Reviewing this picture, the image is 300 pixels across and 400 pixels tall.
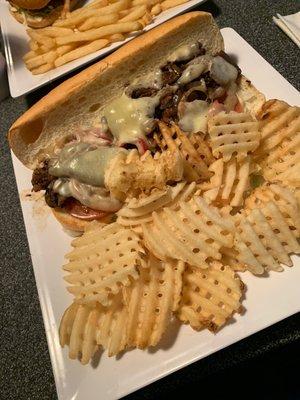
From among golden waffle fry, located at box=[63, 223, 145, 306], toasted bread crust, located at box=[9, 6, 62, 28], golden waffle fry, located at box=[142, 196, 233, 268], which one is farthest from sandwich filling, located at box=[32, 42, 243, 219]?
toasted bread crust, located at box=[9, 6, 62, 28]

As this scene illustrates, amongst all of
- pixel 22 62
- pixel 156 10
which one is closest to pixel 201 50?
pixel 156 10

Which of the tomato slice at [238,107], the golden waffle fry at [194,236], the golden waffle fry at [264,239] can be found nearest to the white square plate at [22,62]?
the tomato slice at [238,107]

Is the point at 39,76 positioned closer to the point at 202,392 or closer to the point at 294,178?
the point at 294,178

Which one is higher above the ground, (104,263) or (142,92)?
(142,92)

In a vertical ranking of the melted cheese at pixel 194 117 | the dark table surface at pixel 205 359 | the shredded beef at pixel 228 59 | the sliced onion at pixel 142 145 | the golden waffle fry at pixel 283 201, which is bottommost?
the dark table surface at pixel 205 359

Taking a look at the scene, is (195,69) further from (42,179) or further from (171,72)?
(42,179)

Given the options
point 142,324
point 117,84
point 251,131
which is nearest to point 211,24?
point 117,84

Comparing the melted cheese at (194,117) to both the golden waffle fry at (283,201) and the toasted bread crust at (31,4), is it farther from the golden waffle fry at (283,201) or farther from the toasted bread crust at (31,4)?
the toasted bread crust at (31,4)
